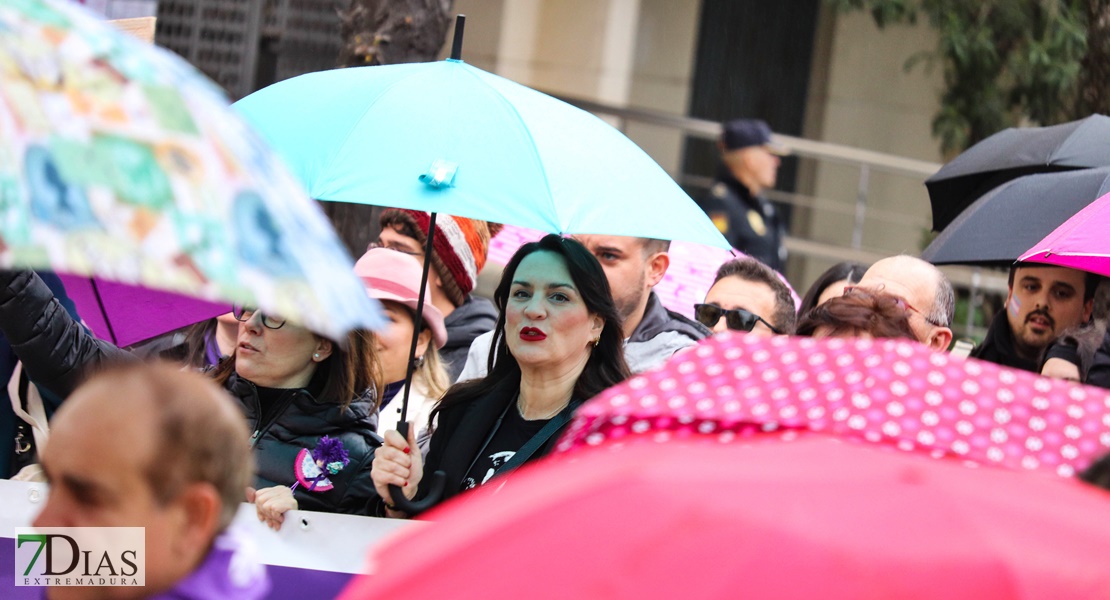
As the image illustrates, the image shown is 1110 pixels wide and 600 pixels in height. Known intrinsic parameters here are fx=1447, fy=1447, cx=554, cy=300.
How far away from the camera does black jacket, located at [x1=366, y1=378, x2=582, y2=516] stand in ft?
13.3

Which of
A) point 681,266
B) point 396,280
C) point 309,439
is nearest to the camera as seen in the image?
point 309,439

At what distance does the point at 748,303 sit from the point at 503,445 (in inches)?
58.7

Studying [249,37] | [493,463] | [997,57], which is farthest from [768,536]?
[997,57]

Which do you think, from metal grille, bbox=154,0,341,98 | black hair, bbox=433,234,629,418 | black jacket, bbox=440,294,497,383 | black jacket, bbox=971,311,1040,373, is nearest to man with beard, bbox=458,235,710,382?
black jacket, bbox=440,294,497,383

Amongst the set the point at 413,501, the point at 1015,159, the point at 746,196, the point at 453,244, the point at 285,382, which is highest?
the point at 1015,159

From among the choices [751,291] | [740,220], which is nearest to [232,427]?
[751,291]

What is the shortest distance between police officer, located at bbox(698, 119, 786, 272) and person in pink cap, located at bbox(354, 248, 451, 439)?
354 centimetres

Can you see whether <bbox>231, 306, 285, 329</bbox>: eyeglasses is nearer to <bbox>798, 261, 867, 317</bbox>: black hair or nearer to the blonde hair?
the blonde hair

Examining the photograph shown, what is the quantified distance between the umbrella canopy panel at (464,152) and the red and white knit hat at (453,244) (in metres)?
1.26

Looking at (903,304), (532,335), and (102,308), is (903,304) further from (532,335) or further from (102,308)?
(102,308)

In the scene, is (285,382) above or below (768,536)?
below

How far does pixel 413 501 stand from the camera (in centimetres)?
400

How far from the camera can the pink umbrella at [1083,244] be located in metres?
3.90

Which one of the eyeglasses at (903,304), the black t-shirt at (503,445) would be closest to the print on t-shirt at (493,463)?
the black t-shirt at (503,445)
